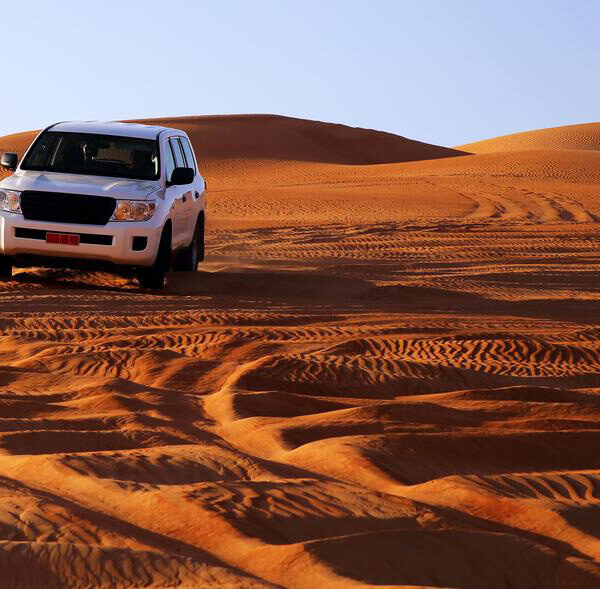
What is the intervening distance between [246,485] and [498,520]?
0.92 metres

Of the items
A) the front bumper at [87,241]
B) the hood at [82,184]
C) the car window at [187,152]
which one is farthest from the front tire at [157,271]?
the car window at [187,152]

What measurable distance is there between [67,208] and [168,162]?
58.6 inches

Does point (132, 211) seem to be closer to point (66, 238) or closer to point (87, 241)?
point (87, 241)

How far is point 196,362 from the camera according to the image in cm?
759

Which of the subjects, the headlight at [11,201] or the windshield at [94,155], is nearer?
the headlight at [11,201]

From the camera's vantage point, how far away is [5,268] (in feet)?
40.5

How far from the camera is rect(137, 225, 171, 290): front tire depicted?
12094 millimetres

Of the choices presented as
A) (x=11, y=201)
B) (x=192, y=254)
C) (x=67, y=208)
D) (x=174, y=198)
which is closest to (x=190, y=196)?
(x=192, y=254)

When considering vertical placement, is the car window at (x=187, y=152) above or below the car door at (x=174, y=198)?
above

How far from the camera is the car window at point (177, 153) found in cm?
1364

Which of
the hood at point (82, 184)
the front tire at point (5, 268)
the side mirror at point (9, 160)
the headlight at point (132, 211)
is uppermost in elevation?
the side mirror at point (9, 160)

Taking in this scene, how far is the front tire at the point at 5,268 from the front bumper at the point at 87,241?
29 cm

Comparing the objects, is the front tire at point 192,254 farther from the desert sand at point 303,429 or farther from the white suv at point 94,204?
the white suv at point 94,204

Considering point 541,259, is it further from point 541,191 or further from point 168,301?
point 541,191
